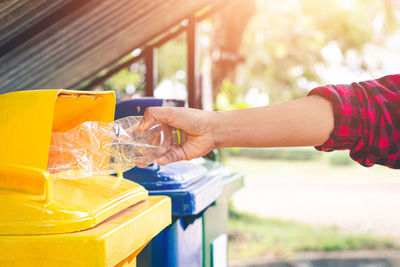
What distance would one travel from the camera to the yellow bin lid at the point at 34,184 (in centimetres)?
135

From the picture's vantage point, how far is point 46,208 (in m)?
1.37

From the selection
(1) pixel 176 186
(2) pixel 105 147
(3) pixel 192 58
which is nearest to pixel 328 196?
(3) pixel 192 58

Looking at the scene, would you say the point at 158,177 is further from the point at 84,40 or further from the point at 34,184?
the point at 84,40

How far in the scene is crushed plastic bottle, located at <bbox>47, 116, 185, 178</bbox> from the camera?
183 cm

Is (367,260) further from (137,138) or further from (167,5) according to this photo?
(137,138)

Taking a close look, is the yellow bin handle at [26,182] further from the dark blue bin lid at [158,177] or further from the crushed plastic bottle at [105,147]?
the dark blue bin lid at [158,177]

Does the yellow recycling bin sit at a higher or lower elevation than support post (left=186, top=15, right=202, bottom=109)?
lower

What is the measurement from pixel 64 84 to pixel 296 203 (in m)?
8.07

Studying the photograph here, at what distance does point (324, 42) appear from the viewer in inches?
982

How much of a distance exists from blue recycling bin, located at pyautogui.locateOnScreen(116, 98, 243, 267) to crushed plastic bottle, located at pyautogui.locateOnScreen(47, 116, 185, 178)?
0.57ft

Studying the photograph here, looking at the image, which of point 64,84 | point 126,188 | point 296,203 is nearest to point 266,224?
point 296,203

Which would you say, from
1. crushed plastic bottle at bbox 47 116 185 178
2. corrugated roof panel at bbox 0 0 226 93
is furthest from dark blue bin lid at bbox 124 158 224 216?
corrugated roof panel at bbox 0 0 226 93

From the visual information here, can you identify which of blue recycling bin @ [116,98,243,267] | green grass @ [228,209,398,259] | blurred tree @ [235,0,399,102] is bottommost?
green grass @ [228,209,398,259]

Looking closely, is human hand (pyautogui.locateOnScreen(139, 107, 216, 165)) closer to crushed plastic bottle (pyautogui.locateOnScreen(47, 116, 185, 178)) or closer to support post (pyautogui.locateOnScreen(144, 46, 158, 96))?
crushed plastic bottle (pyautogui.locateOnScreen(47, 116, 185, 178))
